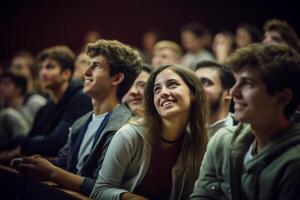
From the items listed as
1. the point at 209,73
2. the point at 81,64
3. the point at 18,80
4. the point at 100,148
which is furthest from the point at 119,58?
the point at 18,80

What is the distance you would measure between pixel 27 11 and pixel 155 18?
2253mm

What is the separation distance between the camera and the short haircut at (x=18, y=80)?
4.93m

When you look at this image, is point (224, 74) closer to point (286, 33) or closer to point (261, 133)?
point (286, 33)

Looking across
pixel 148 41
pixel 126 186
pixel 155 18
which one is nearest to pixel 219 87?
pixel 126 186

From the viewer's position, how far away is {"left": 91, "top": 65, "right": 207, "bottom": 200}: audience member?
2436 mm

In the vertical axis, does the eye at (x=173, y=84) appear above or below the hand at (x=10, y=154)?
above

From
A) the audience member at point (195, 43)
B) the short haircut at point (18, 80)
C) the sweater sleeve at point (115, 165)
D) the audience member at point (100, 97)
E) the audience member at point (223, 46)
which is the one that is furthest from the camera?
the audience member at point (195, 43)

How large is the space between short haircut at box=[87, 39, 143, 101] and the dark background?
564 centimetres

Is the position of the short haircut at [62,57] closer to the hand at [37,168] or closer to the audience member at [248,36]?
the hand at [37,168]

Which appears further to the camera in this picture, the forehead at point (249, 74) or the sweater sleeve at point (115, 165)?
the sweater sleeve at point (115, 165)

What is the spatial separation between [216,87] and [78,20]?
19.8 feet

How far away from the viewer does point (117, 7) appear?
353 inches

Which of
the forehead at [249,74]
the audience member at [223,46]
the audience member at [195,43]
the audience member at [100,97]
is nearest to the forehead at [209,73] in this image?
the audience member at [100,97]

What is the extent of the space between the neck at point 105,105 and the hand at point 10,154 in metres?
0.98
